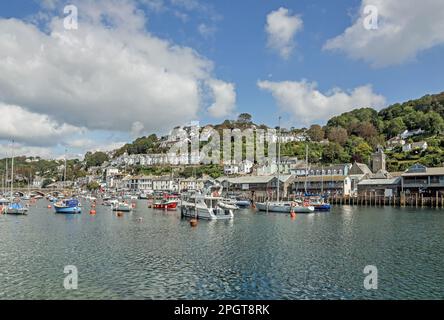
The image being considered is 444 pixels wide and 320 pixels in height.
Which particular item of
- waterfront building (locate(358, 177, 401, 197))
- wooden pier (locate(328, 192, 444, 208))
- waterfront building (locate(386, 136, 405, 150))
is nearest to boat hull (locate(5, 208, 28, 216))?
wooden pier (locate(328, 192, 444, 208))

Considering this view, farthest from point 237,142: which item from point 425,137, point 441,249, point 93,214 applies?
point 441,249

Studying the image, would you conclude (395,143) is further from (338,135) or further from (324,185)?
(324,185)

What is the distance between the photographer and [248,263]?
27672 millimetres

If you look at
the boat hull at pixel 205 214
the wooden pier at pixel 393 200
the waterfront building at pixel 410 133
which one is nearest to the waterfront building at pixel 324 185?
the wooden pier at pixel 393 200

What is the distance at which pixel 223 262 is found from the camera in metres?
28.2

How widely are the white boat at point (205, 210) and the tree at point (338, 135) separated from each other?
Answer: 425 ft

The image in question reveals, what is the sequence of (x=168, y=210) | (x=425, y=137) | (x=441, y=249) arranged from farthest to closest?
1. (x=425, y=137)
2. (x=168, y=210)
3. (x=441, y=249)

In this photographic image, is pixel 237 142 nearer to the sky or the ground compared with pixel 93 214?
nearer to the sky

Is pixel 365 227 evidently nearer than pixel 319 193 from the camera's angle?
Yes

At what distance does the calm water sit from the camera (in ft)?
69.7

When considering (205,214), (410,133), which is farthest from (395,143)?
(205,214)
